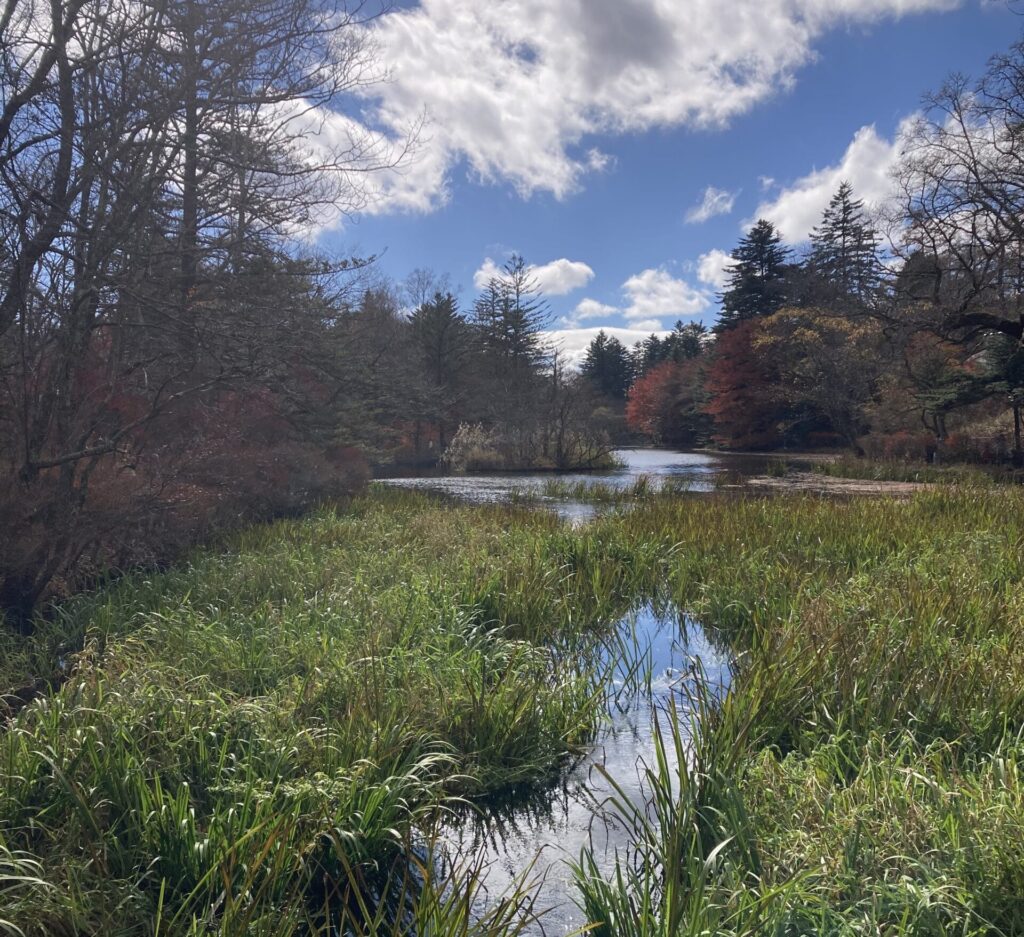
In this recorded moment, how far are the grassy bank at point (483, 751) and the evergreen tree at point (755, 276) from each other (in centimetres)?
3390

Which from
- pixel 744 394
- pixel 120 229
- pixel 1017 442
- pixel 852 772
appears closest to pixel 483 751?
pixel 852 772

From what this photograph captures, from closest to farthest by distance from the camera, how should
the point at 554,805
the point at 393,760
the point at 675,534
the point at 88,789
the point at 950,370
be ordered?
the point at 88,789
the point at 393,760
the point at 554,805
the point at 675,534
the point at 950,370

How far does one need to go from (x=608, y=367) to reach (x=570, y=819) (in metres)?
56.0

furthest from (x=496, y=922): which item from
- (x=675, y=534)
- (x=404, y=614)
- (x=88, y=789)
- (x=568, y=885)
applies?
(x=675, y=534)

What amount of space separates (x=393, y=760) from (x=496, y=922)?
1056 millimetres

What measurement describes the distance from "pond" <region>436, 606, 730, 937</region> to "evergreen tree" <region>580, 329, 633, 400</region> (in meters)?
52.9

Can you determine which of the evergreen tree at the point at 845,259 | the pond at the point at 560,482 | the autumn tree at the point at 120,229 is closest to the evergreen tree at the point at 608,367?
the evergreen tree at the point at 845,259

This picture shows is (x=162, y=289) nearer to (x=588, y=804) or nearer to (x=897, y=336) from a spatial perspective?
(x=588, y=804)

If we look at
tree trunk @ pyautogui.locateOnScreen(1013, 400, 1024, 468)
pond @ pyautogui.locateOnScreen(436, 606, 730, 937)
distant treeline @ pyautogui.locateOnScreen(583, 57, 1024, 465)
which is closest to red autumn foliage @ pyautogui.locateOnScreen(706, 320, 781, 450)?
distant treeline @ pyautogui.locateOnScreen(583, 57, 1024, 465)

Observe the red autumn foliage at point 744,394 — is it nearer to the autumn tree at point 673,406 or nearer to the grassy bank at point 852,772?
the autumn tree at point 673,406

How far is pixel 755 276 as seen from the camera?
3778 centimetres

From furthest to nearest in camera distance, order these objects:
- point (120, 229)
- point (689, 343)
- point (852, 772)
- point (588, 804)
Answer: point (689, 343) → point (120, 229) → point (588, 804) → point (852, 772)

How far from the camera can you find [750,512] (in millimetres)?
8516

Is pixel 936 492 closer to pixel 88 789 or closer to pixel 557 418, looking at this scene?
pixel 88 789
